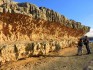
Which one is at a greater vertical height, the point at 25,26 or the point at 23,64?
the point at 25,26

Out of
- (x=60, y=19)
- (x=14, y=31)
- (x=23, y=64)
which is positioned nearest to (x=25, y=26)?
(x=14, y=31)

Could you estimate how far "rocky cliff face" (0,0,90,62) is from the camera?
15.7 m

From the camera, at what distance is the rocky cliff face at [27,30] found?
15736mm

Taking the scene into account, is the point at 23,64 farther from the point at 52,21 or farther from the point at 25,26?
the point at 52,21

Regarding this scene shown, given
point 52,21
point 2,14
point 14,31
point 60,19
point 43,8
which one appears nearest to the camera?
point 2,14

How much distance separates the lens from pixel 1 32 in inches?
637

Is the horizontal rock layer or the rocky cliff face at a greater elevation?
the horizontal rock layer

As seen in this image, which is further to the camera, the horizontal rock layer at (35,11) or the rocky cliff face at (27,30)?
the horizontal rock layer at (35,11)

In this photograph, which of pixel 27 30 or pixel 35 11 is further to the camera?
pixel 35 11

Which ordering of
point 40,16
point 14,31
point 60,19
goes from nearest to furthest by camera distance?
point 14,31 < point 40,16 < point 60,19

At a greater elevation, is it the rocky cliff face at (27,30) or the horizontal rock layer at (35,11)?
the horizontal rock layer at (35,11)

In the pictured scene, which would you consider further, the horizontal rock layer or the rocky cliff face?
the horizontal rock layer

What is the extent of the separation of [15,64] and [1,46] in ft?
4.53

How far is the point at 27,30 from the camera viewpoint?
19.2 meters
